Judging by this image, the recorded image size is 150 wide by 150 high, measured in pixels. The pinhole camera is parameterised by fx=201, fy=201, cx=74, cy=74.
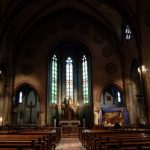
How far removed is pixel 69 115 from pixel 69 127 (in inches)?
109

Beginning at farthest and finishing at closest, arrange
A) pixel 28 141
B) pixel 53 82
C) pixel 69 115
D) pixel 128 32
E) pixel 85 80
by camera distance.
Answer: pixel 85 80
pixel 53 82
pixel 69 115
pixel 128 32
pixel 28 141

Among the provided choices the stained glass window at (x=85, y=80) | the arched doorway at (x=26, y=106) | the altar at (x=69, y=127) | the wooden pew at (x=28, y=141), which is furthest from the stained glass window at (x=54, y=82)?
the wooden pew at (x=28, y=141)

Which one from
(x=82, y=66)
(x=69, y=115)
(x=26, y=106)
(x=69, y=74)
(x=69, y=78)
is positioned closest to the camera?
(x=69, y=115)

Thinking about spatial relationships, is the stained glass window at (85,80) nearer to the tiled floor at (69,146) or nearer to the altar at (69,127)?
the altar at (69,127)

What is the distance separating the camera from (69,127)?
75.8 feet

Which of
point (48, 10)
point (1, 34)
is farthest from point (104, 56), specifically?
point (1, 34)

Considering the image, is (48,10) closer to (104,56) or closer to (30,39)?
(30,39)

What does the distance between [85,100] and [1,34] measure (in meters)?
14.6

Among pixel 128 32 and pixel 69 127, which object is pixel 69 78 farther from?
pixel 128 32

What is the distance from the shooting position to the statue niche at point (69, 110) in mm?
25792

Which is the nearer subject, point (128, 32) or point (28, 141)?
point (28, 141)

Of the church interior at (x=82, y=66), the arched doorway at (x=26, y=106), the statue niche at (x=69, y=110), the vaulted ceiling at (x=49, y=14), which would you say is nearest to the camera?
the vaulted ceiling at (x=49, y=14)

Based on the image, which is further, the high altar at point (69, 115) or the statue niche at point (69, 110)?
the statue niche at point (69, 110)

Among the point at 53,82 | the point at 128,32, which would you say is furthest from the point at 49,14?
the point at 128,32
